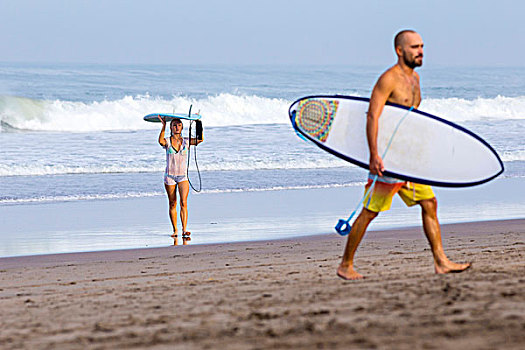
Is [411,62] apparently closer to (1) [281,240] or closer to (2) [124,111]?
(1) [281,240]

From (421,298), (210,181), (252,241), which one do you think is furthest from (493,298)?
(210,181)

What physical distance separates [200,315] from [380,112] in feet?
5.97

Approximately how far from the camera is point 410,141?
547 centimetres

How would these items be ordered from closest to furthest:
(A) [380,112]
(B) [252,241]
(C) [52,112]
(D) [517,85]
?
(A) [380,112], (B) [252,241], (C) [52,112], (D) [517,85]

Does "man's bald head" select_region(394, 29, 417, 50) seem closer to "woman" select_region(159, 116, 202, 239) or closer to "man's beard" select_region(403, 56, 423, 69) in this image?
"man's beard" select_region(403, 56, 423, 69)

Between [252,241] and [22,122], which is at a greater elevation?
[22,122]

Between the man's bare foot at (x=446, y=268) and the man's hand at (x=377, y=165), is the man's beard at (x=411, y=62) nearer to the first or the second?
the man's hand at (x=377, y=165)

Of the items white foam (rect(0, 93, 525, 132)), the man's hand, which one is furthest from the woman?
white foam (rect(0, 93, 525, 132))

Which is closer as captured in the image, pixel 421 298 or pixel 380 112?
pixel 421 298

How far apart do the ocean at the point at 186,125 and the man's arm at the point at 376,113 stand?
6216 millimetres

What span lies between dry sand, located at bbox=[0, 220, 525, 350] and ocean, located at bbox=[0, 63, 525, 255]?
485 centimetres

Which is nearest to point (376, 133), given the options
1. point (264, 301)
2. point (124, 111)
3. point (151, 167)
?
point (264, 301)

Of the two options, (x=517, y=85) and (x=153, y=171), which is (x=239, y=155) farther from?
(x=517, y=85)

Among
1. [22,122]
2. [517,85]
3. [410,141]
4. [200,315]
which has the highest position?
[517,85]
